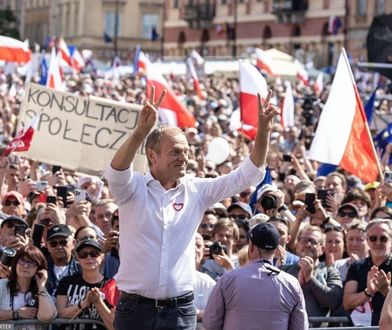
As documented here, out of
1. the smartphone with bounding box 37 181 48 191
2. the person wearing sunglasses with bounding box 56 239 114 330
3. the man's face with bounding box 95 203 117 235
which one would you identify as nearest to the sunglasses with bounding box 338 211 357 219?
the man's face with bounding box 95 203 117 235

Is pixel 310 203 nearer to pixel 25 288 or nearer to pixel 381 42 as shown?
pixel 25 288

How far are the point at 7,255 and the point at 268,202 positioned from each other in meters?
3.47

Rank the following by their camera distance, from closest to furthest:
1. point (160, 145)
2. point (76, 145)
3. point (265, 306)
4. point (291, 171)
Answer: point (160, 145) < point (265, 306) < point (76, 145) < point (291, 171)

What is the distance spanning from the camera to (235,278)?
8039 mm

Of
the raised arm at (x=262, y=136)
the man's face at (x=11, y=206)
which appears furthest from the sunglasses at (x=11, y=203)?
the raised arm at (x=262, y=136)

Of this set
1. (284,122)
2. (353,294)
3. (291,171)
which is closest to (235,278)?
(353,294)

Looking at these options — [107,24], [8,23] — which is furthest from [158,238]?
[8,23]

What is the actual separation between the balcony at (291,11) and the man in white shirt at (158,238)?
72.3 metres

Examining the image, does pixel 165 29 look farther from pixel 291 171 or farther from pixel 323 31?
pixel 291 171

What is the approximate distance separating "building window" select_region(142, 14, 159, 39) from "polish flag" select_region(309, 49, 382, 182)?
93.1 m

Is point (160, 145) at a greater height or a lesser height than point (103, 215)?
greater

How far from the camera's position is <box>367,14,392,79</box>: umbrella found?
74.6 feet

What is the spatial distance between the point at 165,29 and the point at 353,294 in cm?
8524

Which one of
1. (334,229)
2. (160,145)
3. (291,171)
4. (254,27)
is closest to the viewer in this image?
(160,145)
